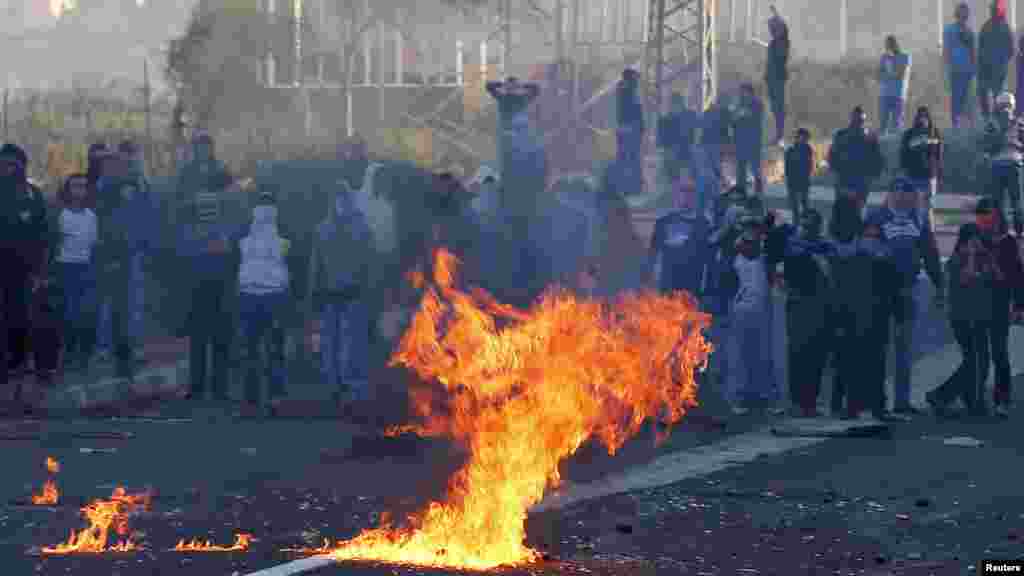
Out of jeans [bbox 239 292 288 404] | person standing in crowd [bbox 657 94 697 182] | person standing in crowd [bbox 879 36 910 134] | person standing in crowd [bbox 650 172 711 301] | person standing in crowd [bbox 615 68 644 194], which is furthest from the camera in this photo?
person standing in crowd [bbox 879 36 910 134]

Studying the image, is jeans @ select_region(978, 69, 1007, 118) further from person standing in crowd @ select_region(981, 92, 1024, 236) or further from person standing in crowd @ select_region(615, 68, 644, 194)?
person standing in crowd @ select_region(615, 68, 644, 194)

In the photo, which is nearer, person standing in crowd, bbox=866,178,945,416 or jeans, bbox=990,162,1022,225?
person standing in crowd, bbox=866,178,945,416

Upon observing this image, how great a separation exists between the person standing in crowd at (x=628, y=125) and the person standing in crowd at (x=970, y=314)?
34.2 ft

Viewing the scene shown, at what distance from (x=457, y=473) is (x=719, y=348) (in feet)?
16.6

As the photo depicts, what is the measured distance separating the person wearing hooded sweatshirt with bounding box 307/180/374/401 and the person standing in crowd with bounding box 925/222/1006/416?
4.70 meters

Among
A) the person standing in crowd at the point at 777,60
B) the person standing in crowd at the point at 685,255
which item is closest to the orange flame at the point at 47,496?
the person standing in crowd at the point at 685,255

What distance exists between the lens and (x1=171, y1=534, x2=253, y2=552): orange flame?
9391 mm

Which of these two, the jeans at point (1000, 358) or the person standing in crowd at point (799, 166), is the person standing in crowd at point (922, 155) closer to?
the person standing in crowd at point (799, 166)

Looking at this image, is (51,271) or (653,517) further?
(51,271)

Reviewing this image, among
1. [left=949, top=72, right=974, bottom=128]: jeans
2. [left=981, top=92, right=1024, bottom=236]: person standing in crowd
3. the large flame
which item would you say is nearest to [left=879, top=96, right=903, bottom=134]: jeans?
[left=949, top=72, right=974, bottom=128]: jeans

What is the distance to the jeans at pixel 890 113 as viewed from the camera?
28.3m

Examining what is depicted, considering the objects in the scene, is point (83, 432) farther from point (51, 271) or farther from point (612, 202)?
point (612, 202)

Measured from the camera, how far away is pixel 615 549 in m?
9.48

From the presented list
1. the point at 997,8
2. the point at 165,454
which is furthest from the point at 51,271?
the point at 997,8
